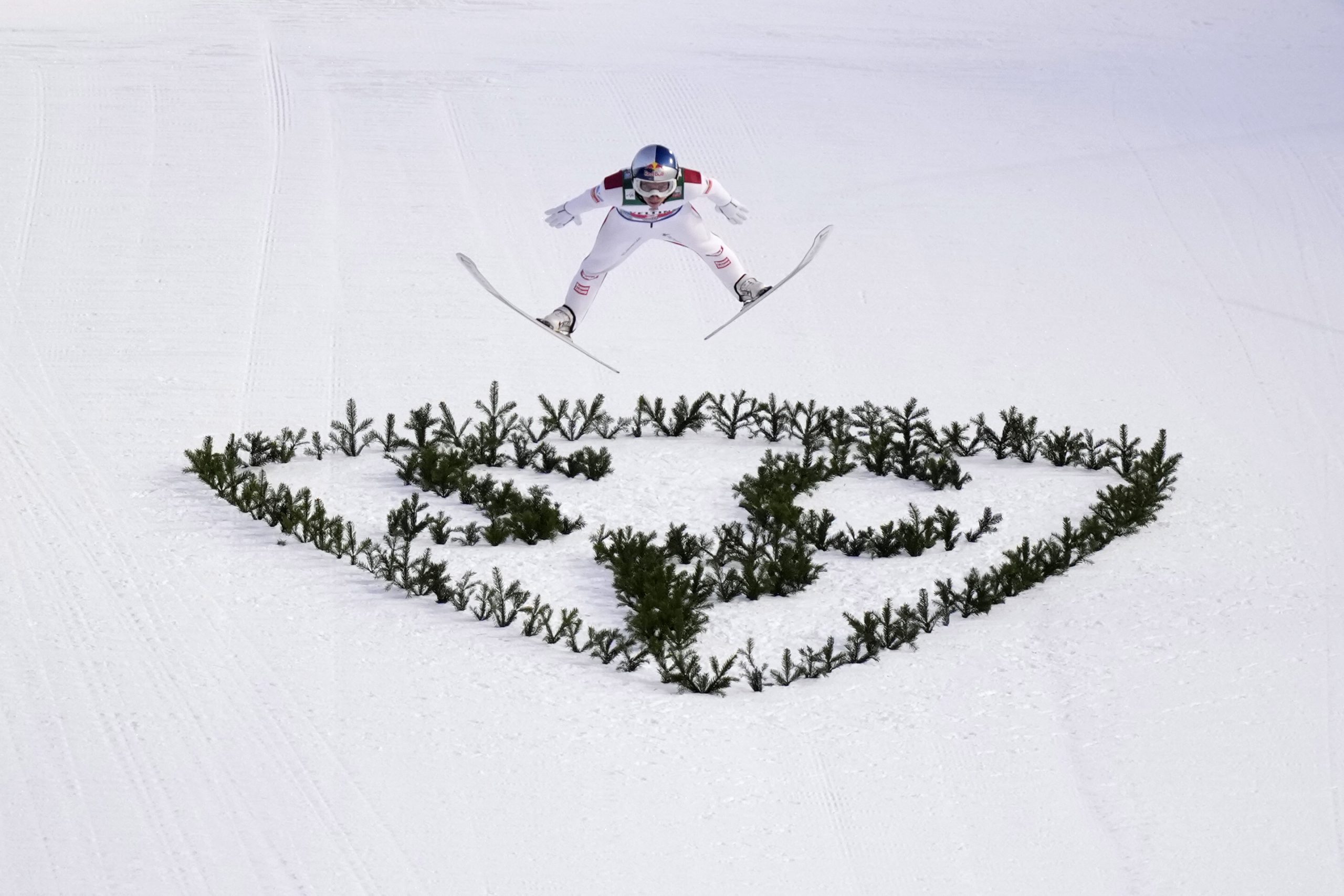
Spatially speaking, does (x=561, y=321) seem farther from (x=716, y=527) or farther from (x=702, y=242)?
(x=716, y=527)

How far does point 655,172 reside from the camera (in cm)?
781

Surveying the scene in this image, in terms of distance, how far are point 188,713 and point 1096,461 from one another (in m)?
6.49

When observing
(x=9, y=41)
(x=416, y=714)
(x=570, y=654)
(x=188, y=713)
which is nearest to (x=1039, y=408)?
(x=570, y=654)

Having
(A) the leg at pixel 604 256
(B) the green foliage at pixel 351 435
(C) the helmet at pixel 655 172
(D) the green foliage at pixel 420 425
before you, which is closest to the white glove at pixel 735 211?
(A) the leg at pixel 604 256

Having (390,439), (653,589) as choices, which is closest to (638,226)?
(653,589)

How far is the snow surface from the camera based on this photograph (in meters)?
7.71

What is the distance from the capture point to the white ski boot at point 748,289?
8.98 metres

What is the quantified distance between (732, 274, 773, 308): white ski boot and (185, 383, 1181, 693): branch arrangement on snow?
5.42 feet

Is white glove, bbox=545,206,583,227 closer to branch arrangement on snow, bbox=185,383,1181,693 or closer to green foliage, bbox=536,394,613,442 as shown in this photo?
branch arrangement on snow, bbox=185,383,1181,693

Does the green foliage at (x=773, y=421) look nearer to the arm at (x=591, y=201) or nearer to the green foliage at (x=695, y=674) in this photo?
the green foliage at (x=695, y=674)

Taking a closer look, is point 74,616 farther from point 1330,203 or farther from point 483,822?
point 1330,203

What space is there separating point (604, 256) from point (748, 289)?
2.79 feet

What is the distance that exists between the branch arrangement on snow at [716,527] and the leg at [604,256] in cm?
165

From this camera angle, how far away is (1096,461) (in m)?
11.6
